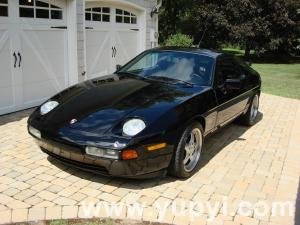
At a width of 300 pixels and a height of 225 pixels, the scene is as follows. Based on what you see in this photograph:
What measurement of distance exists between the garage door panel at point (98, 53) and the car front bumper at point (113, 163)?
5.87 metres

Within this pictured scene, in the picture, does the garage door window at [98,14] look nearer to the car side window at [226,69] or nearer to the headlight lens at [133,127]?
the car side window at [226,69]

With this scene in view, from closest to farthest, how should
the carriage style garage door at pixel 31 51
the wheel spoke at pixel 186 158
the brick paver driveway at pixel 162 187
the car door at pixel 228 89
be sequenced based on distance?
the brick paver driveway at pixel 162 187, the wheel spoke at pixel 186 158, the car door at pixel 228 89, the carriage style garage door at pixel 31 51

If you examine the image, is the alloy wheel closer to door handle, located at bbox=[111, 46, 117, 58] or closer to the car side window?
the car side window

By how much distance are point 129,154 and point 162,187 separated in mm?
726

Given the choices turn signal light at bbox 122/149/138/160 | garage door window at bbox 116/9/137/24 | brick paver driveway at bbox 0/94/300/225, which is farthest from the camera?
garage door window at bbox 116/9/137/24

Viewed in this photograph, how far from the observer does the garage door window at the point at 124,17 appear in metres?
11.3

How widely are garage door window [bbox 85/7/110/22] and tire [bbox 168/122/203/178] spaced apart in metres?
5.97

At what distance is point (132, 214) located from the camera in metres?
3.90

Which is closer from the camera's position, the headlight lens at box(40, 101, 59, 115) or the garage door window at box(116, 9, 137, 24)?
the headlight lens at box(40, 101, 59, 115)

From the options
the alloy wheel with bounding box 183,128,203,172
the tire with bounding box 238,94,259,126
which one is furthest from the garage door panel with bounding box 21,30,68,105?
the alloy wheel with bounding box 183,128,203,172

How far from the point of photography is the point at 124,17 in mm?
11656

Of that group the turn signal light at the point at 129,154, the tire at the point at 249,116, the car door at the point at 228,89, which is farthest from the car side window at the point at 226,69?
the turn signal light at the point at 129,154

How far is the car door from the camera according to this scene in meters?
5.73

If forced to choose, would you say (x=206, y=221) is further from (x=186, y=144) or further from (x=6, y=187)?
(x=6, y=187)
